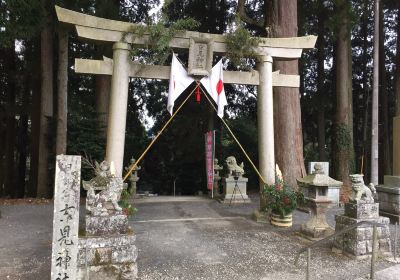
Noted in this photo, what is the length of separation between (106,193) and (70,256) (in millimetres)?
943

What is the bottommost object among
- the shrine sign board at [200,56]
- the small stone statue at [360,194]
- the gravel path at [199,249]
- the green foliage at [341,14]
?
the gravel path at [199,249]

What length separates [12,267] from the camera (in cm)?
430

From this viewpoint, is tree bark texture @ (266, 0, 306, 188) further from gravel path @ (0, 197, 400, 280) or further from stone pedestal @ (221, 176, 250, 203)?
gravel path @ (0, 197, 400, 280)

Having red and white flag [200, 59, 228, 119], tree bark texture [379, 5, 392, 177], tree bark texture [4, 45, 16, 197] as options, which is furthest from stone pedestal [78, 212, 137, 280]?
tree bark texture [379, 5, 392, 177]

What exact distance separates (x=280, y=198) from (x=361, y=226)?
80.2 inches

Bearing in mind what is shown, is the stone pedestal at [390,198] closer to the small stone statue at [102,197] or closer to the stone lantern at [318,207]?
the stone lantern at [318,207]

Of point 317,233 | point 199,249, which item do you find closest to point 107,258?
point 199,249

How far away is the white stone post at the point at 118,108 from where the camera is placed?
6.41m

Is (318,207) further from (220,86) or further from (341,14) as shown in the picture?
(341,14)

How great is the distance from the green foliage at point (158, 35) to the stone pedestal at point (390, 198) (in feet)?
18.8

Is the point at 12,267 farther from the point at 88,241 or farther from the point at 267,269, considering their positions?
the point at 267,269

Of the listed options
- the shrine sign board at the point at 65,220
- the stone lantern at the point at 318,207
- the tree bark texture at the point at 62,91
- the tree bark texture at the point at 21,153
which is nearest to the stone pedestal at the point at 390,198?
the stone lantern at the point at 318,207

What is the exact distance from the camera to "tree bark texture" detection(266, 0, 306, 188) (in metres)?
9.77

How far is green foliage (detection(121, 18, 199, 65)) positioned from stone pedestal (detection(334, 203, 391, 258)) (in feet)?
14.4
